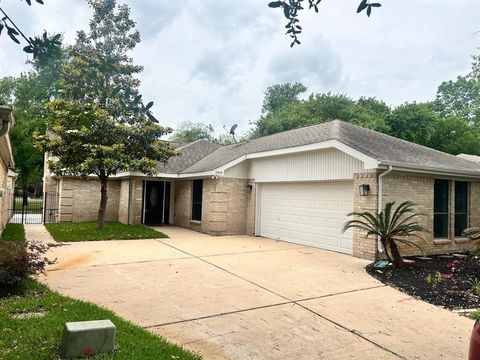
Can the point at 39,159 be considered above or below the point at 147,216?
above

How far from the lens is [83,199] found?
1748cm

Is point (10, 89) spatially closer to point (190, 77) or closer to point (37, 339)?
point (190, 77)

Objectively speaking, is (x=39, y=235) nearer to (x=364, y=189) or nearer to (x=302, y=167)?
(x=302, y=167)

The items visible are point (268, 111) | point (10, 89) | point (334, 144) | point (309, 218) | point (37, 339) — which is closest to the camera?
point (37, 339)

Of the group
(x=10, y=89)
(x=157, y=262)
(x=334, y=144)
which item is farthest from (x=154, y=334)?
(x=10, y=89)

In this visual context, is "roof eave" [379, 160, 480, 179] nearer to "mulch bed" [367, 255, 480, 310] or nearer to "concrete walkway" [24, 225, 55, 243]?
"mulch bed" [367, 255, 480, 310]

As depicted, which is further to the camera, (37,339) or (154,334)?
(154,334)

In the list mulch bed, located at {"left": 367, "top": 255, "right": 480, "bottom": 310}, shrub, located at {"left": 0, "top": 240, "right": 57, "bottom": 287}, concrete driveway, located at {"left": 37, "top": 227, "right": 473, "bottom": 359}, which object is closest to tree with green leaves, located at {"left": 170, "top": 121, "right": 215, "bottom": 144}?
concrete driveway, located at {"left": 37, "top": 227, "right": 473, "bottom": 359}

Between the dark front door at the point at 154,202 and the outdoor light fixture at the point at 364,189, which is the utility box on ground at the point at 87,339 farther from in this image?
the dark front door at the point at 154,202

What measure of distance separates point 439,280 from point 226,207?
852 centimetres

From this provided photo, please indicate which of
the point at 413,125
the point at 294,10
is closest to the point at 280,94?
the point at 413,125

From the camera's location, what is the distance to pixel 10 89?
124 feet

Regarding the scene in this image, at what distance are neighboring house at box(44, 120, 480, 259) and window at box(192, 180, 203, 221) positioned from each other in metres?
0.05

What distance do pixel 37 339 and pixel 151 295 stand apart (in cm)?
227
